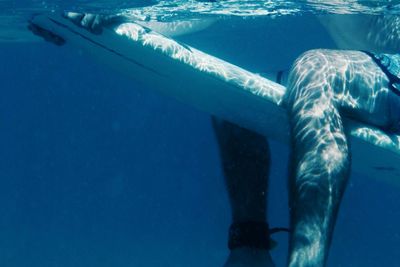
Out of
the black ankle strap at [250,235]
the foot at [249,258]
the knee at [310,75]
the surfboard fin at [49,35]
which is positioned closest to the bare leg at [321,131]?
the knee at [310,75]

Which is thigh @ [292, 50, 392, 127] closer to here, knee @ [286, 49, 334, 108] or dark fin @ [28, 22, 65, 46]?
knee @ [286, 49, 334, 108]

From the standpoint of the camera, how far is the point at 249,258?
3510 mm

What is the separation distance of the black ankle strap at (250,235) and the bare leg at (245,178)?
19 millimetres

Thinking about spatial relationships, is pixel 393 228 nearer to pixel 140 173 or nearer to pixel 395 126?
pixel 140 173

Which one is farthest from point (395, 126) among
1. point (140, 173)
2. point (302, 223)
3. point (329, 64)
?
point (140, 173)

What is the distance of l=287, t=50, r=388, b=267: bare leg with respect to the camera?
2316mm

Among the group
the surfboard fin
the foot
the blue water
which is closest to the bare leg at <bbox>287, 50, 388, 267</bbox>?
the foot

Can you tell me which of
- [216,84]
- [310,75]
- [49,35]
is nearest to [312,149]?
[310,75]

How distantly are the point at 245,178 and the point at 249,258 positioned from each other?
873 millimetres

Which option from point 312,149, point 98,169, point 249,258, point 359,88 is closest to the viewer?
point 312,149

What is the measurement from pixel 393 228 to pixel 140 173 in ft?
71.5

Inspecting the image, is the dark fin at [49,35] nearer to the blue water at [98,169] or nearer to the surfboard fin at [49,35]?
the surfboard fin at [49,35]

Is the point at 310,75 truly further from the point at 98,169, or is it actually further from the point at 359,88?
the point at 98,169

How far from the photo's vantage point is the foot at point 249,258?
11.3 ft
